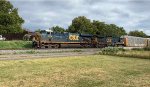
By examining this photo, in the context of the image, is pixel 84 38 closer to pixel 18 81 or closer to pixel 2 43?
pixel 2 43

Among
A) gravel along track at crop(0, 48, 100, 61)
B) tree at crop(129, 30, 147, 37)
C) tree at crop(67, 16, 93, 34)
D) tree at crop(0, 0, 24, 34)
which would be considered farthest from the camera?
tree at crop(129, 30, 147, 37)

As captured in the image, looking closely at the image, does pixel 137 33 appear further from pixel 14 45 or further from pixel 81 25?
pixel 14 45

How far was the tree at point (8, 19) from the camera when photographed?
69.3m

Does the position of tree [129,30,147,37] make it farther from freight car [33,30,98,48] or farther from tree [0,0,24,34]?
freight car [33,30,98,48]

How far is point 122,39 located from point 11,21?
2710 centimetres

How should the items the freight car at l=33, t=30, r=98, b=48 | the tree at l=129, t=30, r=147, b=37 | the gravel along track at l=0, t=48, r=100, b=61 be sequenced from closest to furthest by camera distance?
the gravel along track at l=0, t=48, r=100, b=61, the freight car at l=33, t=30, r=98, b=48, the tree at l=129, t=30, r=147, b=37

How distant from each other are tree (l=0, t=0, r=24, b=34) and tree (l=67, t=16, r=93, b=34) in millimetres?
29638

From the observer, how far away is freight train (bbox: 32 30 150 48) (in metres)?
48.4

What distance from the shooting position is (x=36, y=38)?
158 feet

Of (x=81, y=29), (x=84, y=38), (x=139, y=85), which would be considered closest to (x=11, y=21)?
(x=84, y=38)

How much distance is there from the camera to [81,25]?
99.2 m

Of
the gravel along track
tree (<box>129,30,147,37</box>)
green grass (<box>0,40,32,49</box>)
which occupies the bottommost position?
the gravel along track

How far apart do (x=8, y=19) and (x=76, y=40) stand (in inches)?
825

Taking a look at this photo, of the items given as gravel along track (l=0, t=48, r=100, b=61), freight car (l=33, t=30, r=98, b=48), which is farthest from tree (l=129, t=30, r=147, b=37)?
gravel along track (l=0, t=48, r=100, b=61)
